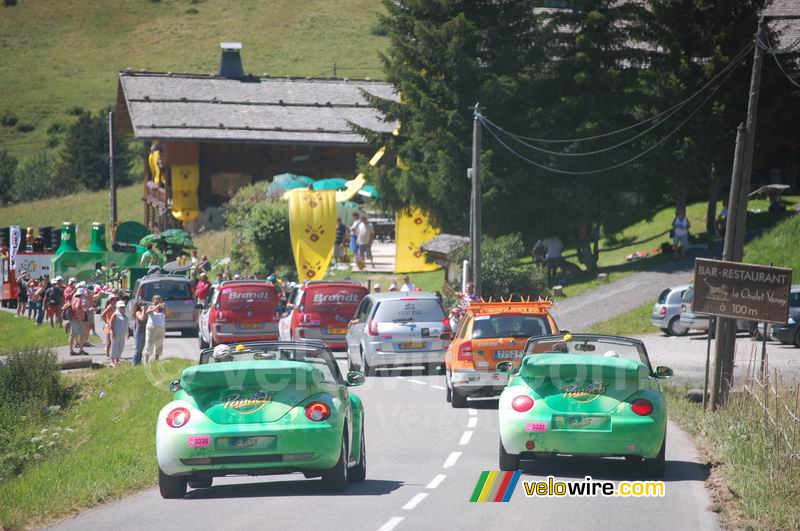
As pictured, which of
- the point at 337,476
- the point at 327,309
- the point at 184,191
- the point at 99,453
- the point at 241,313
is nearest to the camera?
the point at 337,476

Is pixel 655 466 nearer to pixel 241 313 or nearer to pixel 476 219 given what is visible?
pixel 241 313

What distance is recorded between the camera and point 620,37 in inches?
1815

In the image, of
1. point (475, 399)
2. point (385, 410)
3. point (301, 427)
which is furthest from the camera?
point (475, 399)

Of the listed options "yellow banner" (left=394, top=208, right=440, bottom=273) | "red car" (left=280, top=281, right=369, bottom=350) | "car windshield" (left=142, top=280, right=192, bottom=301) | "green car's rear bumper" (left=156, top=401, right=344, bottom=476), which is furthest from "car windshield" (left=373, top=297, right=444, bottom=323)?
"yellow banner" (left=394, top=208, right=440, bottom=273)

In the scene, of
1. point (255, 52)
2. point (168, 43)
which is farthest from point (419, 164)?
point (168, 43)

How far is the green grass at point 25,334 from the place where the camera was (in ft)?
137

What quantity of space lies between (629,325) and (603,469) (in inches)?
986

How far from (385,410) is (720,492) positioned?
883 cm

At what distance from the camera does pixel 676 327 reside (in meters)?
36.6

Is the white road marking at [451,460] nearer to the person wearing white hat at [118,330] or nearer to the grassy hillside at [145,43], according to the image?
the person wearing white hat at [118,330]

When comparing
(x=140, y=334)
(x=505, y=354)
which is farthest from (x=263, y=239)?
(x=505, y=354)

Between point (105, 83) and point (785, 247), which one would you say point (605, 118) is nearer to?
point (785, 247)

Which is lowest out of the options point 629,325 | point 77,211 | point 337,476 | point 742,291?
point 77,211

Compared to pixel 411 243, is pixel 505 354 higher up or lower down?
higher up
